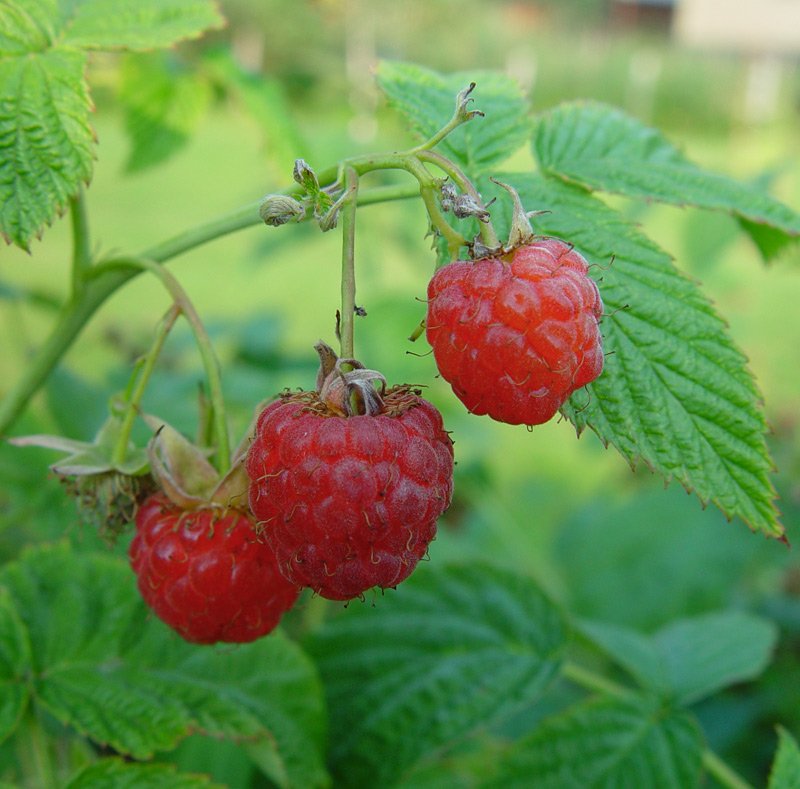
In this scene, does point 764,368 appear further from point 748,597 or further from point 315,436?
point 315,436

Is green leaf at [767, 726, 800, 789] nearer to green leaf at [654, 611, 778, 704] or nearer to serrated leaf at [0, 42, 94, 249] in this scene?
green leaf at [654, 611, 778, 704]

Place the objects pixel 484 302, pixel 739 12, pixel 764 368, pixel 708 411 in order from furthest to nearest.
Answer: pixel 739 12 → pixel 764 368 → pixel 708 411 → pixel 484 302

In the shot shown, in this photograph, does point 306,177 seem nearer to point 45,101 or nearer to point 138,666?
point 45,101

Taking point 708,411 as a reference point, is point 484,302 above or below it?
above

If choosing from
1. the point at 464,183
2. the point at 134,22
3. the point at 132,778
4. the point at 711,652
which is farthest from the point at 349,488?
the point at 711,652

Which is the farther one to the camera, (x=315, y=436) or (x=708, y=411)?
(x=708, y=411)

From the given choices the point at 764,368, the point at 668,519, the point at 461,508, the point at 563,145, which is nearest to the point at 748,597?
the point at 668,519

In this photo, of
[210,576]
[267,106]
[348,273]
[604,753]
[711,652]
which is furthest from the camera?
[267,106]
